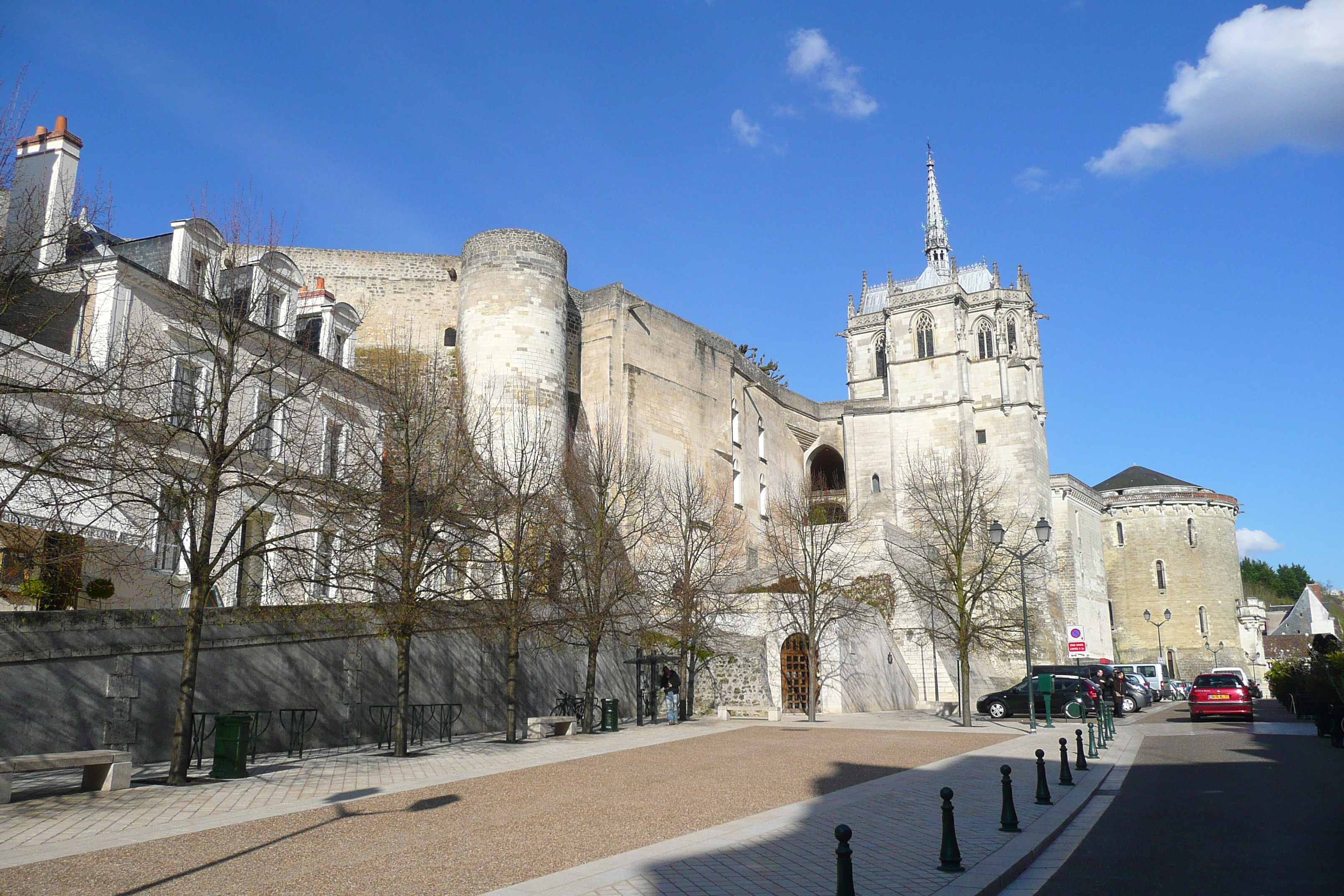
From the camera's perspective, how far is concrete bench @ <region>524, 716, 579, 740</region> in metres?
18.6

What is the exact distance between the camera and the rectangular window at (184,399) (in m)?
11.9

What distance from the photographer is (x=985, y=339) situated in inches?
2223

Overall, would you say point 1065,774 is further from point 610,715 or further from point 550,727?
point 610,715

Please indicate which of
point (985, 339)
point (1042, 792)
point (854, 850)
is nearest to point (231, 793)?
point (854, 850)

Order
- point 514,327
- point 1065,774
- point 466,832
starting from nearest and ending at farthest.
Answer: point 466,832 → point 1065,774 → point 514,327

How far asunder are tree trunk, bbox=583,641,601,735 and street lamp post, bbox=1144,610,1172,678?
52.6 m

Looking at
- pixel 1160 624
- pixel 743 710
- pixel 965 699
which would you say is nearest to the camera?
pixel 965 699

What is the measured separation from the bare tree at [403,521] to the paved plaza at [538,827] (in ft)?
7.86

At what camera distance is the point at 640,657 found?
2438 cm

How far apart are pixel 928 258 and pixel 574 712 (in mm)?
54843

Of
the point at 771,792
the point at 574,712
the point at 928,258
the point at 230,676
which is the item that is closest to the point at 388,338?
the point at 574,712

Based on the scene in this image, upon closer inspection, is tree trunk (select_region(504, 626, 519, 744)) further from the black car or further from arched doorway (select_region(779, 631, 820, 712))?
the black car

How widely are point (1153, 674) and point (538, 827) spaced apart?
126 feet

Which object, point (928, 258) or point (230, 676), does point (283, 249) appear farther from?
point (928, 258)
